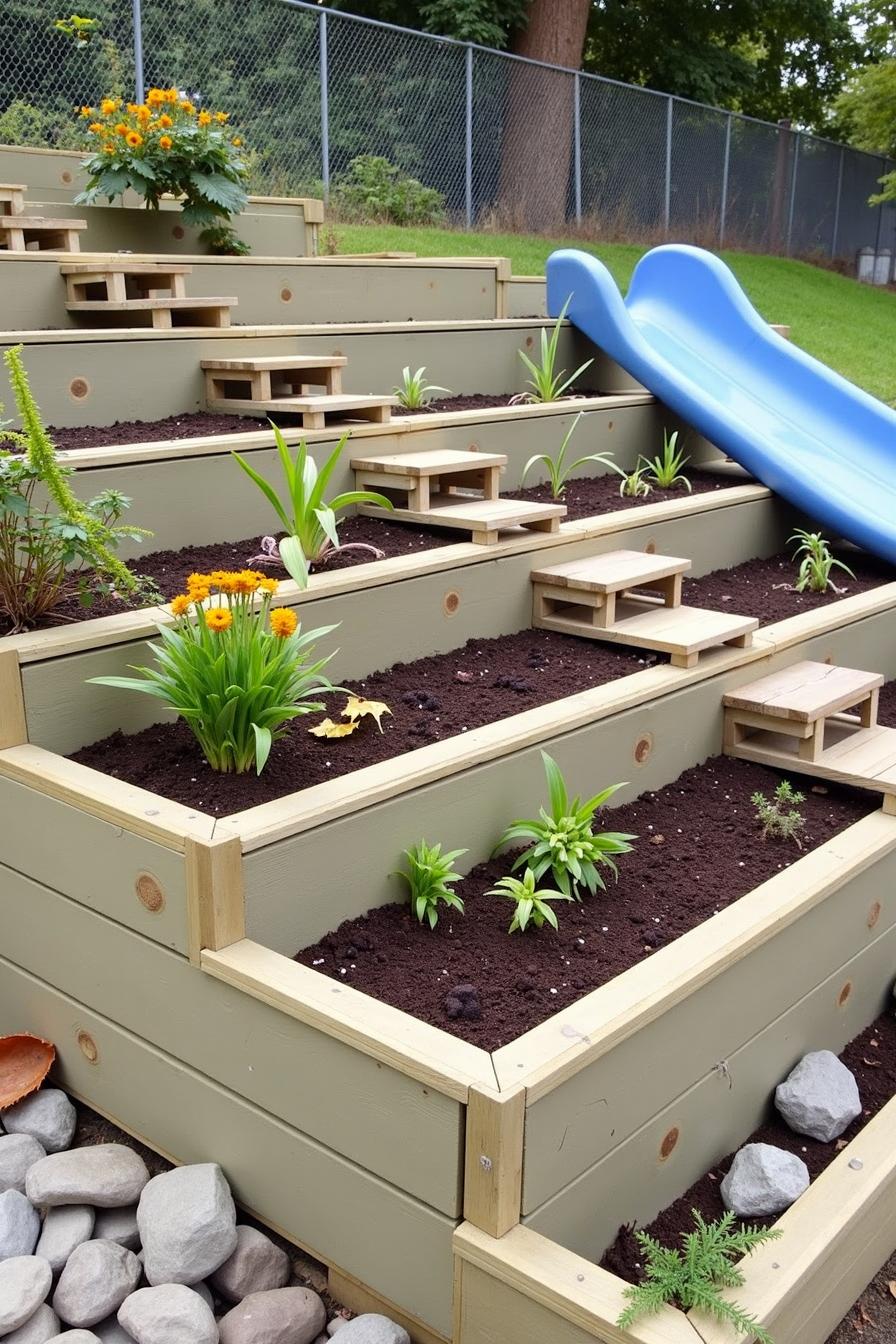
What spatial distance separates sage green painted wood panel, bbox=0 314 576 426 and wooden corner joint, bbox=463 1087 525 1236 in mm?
2229

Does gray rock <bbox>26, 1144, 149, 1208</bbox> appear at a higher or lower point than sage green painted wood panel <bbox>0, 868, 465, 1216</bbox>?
lower

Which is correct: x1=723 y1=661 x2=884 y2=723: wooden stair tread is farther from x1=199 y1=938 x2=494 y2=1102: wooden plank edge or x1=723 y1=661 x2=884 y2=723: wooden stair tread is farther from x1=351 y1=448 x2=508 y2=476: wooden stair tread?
x1=199 y1=938 x2=494 y2=1102: wooden plank edge

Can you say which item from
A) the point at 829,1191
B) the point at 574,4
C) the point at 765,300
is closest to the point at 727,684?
the point at 829,1191

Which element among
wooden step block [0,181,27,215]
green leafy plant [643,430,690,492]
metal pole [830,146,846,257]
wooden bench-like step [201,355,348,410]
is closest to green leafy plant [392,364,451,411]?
wooden bench-like step [201,355,348,410]

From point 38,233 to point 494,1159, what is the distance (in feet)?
12.1

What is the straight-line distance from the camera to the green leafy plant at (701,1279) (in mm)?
1509

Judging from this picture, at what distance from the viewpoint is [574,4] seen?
39.7 feet

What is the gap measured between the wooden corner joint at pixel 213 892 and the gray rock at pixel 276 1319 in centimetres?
52

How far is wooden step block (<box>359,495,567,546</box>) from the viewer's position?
10.1 feet

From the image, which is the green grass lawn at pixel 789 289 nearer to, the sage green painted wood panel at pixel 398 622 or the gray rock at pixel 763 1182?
the sage green painted wood panel at pixel 398 622

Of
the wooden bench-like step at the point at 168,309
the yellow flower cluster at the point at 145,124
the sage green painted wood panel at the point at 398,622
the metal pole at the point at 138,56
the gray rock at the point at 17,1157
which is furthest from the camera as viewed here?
the metal pole at the point at 138,56

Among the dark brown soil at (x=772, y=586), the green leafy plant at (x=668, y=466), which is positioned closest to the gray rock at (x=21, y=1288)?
the dark brown soil at (x=772, y=586)

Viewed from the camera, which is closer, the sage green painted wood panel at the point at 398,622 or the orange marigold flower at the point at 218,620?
the orange marigold flower at the point at 218,620

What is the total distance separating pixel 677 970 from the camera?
1934 mm
